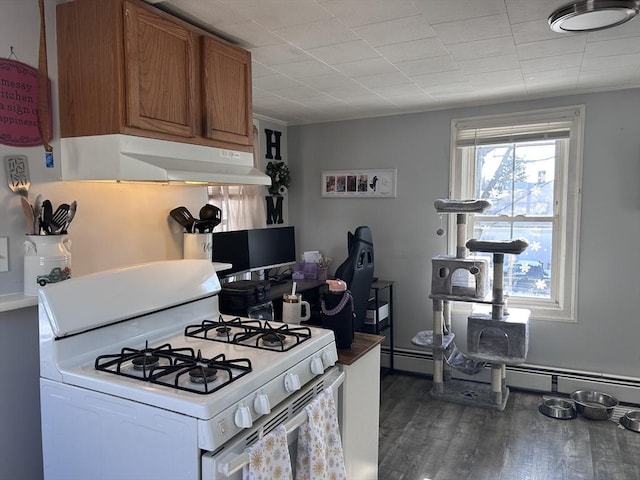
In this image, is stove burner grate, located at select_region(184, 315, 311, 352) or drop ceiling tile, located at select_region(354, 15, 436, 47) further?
drop ceiling tile, located at select_region(354, 15, 436, 47)

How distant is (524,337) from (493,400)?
54 cm

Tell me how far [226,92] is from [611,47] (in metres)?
1.92

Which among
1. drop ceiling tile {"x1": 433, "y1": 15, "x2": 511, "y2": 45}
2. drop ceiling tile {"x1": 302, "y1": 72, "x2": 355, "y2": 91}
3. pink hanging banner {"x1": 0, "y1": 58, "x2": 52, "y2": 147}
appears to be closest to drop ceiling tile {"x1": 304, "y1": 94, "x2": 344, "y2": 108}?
drop ceiling tile {"x1": 302, "y1": 72, "x2": 355, "y2": 91}

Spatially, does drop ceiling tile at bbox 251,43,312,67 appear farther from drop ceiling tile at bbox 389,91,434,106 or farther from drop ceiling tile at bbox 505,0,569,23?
drop ceiling tile at bbox 389,91,434,106

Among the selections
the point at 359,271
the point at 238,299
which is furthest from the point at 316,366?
the point at 359,271

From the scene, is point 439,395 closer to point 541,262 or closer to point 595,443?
point 595,443

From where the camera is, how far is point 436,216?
3.84 meters

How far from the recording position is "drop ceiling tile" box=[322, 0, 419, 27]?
1.78 meters

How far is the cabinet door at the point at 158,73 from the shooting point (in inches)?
64.9

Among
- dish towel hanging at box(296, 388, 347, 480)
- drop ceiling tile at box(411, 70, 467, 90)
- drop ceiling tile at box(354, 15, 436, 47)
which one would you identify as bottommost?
dish towel hanging at box(296, 388, 347, 480)

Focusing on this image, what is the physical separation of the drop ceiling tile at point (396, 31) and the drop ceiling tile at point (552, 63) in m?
0.79

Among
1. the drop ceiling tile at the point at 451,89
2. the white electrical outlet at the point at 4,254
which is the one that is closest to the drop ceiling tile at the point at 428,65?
the drop ceiling tile at the point at 451,89

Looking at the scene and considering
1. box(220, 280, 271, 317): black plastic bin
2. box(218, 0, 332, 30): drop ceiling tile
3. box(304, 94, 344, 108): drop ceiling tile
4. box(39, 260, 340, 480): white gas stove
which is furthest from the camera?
box(304, 94, 344, 108): drop ceiling tile

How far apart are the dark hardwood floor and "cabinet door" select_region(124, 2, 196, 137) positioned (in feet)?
6.90
